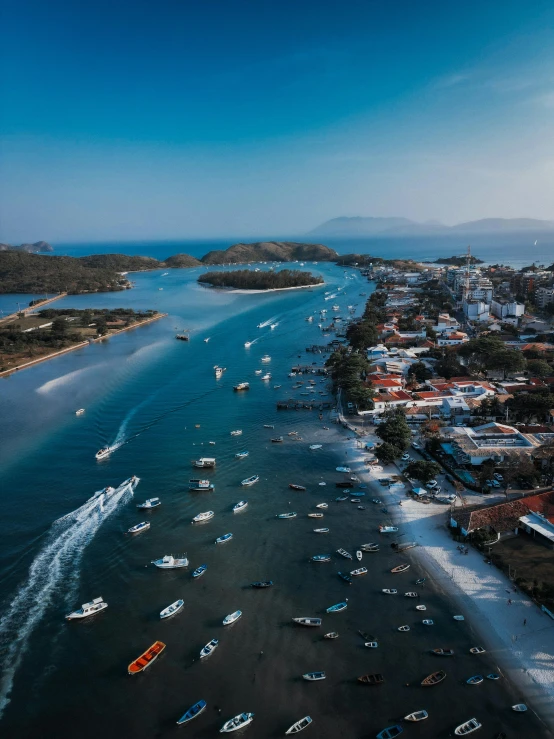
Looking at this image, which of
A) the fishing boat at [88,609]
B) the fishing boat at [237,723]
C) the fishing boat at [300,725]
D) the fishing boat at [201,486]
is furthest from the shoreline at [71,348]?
the fishing boat at [300,725]

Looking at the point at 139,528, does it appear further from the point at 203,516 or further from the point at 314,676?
the point at 314,676

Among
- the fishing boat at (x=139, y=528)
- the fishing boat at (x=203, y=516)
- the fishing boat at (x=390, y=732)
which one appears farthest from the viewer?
the fishing boat at (x=203, y=516)

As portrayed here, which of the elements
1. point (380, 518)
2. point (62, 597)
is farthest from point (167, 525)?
point (380, 518)

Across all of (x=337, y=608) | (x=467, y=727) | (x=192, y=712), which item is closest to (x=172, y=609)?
(x=192, y=712)

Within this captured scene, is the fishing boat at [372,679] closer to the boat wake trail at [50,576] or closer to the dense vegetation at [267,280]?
the boat wake trail at [50,576]

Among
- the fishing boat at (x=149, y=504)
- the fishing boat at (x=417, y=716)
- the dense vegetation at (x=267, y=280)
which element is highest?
the dense vegetation at (x=267, y=280)
